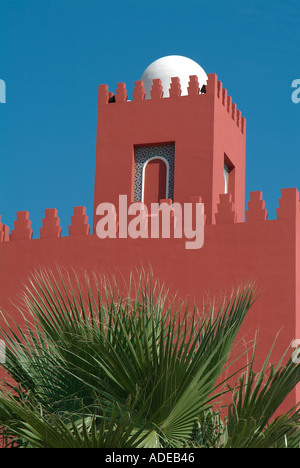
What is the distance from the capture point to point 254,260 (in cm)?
902

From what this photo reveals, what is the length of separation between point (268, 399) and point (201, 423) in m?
0.48

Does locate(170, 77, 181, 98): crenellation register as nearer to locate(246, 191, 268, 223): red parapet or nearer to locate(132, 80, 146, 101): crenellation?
locate(132, 80, 146, 101): crenellation

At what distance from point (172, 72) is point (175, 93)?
0.71 meters

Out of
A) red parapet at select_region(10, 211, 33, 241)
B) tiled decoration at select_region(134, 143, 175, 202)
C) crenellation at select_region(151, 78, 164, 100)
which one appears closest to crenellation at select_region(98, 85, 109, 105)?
crenellation at select_region(151, 78, 164, 100)

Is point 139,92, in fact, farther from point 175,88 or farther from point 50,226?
point 50,226

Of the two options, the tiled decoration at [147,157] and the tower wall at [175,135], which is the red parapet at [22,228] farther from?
the tiled decoration at [147,157]

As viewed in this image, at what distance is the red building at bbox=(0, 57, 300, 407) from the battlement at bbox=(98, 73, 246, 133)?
16mm

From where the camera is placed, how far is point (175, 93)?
11.8m

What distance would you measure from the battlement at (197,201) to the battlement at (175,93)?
2.44 m

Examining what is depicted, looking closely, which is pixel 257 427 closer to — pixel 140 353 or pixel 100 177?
pixel 140 353

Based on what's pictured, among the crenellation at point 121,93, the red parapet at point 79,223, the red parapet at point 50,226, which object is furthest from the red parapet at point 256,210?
the crenellation at point 121,93

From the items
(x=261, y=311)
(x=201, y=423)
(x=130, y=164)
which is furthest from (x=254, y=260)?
(x=201, y=423)

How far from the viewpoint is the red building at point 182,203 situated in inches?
350
